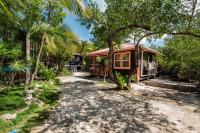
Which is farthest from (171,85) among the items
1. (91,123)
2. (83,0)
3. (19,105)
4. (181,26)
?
(83,0)

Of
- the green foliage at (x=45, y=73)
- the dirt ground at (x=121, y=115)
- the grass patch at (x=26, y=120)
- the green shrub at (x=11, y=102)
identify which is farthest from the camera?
the green foliage at (x=45, y=73)

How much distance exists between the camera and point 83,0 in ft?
16.9

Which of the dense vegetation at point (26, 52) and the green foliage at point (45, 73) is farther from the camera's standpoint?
the green foliage at point (45, 73)

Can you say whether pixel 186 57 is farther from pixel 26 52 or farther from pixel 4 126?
pixel 4 126

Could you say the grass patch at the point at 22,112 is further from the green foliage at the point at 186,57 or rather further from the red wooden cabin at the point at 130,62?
the green foliage at the point at 186,57

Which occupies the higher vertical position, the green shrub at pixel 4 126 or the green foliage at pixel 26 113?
the green foliage at pixel 26 113

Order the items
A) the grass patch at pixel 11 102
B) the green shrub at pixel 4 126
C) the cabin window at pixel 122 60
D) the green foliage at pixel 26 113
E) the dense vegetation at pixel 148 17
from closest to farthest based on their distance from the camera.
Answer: the green shrub at pixel 4 126
the green foliage at pixel 26 113
the grass patch at pixel 11 102
the dense vegetation at pixel 148 17
the cabin window at pixel 122 60

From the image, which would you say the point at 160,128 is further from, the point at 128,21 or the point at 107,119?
the point at 128,21

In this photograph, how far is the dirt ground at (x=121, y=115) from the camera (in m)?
7.09

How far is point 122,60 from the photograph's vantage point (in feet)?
63.4

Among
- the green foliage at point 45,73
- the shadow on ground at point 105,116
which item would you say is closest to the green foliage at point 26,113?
the shadow on ground at point 105,116

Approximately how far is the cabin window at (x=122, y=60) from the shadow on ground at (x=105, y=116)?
7054 mm

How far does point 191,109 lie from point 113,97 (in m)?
3.99

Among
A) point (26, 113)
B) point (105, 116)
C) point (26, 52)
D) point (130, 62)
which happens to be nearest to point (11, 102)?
point (26, 113)
